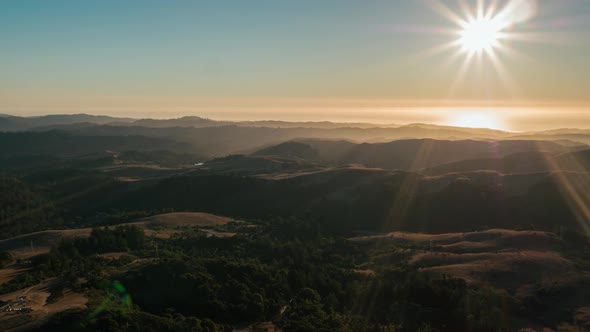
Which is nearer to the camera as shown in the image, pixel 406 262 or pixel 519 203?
pixel 406 262

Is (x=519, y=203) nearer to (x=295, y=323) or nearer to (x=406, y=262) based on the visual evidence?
(x=406, y=262)

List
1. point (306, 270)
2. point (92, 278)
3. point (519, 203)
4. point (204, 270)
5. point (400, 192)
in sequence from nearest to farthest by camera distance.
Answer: point (92, 278), point (204, 270), point (306, 270), point (519, 203), point (400, 192)

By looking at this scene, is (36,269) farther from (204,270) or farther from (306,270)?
(306,270)

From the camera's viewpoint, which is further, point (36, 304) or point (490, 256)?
point (490, 256)

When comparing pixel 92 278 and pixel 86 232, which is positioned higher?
pixel 92 278

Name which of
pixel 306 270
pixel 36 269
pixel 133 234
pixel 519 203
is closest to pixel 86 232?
pixel 133 234

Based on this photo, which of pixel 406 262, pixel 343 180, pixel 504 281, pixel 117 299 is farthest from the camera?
pixel 343 180

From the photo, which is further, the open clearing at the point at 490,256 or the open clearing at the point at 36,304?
the open clearing at the point at 490,256

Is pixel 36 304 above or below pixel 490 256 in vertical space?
above

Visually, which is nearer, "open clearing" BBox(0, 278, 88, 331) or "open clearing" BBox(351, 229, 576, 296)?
"open clearing" BBox(0, 278, 88, 331)
